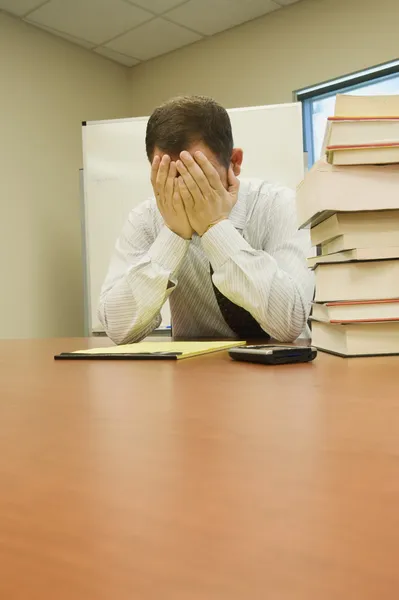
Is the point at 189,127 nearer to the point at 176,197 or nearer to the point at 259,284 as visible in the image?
the point at 176,197

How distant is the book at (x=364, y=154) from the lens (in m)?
0.73

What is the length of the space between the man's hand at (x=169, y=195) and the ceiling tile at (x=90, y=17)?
2412 mm

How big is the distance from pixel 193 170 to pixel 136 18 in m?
2.58

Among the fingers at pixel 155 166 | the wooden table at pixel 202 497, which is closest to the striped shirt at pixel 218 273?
the fingers at pixel 155 166

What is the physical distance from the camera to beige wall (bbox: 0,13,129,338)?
338cm

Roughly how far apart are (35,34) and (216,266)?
9.80 feet

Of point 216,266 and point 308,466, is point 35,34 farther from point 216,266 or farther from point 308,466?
point 308,466

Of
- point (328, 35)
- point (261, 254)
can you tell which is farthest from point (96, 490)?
point (328, 35)

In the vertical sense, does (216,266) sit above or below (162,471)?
above

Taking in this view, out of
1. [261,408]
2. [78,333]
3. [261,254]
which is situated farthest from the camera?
[78,333]

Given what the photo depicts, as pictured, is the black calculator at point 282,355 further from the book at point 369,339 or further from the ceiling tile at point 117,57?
the ceiling tile at point 117,57

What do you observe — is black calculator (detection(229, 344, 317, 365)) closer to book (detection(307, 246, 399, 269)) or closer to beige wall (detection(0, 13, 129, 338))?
book (detection(307, 246, 399, 269))

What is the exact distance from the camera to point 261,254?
1.11 meters

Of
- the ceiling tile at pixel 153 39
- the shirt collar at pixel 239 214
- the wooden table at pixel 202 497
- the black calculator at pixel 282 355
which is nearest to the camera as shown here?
the wooden table at pixel 202 497
